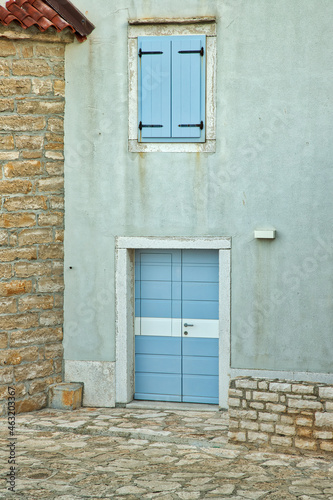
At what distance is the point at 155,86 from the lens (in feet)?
29.7

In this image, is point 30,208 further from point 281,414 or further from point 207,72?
point 281,414

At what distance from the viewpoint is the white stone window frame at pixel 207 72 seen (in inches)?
351

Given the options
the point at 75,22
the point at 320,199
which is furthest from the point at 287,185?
the point at 75,22

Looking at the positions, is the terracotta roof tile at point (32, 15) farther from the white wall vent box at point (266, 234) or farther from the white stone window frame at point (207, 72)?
the white wall vent box at point (266, 234)

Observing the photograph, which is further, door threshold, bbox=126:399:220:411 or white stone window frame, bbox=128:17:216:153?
door threshold, bbox=126:399:220:411

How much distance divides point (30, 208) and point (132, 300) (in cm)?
176

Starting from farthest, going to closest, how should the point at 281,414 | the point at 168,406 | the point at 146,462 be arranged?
the point at 168,406 < the point at 281,414 < the point at 146,462

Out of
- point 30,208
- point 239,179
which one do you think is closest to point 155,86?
point 239,179

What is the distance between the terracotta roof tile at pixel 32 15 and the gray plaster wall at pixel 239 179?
511mm

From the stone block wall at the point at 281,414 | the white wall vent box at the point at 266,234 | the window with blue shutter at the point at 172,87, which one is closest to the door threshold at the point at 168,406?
the stone block wall at the point at 281,414

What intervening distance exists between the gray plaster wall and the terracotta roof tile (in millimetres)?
511

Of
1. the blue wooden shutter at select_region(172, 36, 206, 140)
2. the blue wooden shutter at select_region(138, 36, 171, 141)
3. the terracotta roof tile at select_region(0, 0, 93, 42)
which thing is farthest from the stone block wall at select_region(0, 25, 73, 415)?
the blue wooden shutter at select_region(172, 36, 206, 140)

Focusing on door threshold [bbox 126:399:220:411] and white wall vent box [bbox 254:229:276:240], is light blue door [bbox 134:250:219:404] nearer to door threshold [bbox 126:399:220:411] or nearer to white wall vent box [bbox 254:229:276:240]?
door threshold [bbox 126:399:220:411]

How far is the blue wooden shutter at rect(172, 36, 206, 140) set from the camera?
8.91 meters
